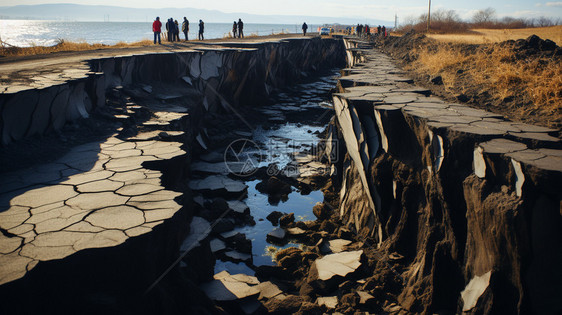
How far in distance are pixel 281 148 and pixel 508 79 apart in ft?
17.6

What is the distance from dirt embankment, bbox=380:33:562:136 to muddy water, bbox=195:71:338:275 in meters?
2.67

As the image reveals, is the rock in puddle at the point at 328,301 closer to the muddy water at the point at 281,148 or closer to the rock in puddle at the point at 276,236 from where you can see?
the muddy water at the point at 281,148

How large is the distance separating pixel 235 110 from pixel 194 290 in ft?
29.8

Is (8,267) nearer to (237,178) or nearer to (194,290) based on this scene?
(194,290)

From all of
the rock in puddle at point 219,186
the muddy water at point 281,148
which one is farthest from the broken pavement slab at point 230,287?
the rock in puddle at point 219,186

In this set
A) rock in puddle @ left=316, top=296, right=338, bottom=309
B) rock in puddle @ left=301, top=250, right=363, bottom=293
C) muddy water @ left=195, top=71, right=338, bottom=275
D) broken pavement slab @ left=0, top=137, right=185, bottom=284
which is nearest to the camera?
broken pavement slab @ left=0, top=137, right=185, bottom=284

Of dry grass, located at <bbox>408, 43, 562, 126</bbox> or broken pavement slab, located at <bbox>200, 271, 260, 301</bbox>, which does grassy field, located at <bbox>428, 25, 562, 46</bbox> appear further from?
broken pavement slab, located at <bbox>200, 271, 260, 301</bbox>

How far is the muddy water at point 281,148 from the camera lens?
525cm

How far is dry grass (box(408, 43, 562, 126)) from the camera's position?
412cm

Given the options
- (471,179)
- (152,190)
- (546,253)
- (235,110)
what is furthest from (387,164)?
(235,110)

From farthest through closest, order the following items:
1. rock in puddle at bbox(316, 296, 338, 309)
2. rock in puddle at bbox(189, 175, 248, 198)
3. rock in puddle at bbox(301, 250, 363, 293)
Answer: rock in puddle at bbox(189, 175, 248, 198), rock in puddle at bbox(301, 250, 363, 293), rock in puddle at bbox(316, 296, 338, 309)

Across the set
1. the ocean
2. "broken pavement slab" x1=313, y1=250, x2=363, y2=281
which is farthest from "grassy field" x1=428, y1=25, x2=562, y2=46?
the ocean

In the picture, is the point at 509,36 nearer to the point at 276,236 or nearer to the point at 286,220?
the point at 286,220

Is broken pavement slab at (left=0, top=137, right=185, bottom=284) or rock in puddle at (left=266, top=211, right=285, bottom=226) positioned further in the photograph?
rock in puddle at (left=266, top=211, right=285, bottom=226)
